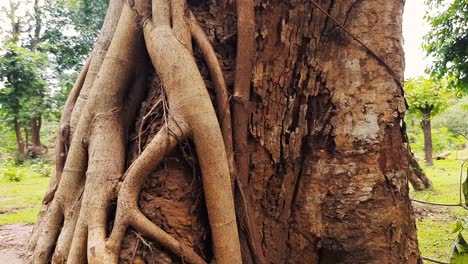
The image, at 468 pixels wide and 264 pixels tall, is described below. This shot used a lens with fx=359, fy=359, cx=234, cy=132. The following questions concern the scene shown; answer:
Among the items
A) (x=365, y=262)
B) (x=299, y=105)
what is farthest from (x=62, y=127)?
(x=365, y=262)

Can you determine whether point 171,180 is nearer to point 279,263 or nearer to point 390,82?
point 279,263

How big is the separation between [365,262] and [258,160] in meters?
0.78

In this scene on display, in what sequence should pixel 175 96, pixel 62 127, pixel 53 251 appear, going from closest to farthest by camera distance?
pixel 175 96, pixel 53 251, pixel 62 127

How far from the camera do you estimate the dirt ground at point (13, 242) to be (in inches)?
165

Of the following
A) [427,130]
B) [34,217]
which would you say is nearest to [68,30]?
[34,217]

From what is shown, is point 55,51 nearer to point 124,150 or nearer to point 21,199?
point 21,199

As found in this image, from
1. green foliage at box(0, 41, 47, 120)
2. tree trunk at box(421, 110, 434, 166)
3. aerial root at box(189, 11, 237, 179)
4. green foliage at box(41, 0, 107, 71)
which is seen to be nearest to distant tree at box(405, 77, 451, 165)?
tree trunk at box(421, 110, 434, 166)

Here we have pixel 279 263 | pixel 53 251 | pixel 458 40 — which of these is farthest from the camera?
pixel 458 40

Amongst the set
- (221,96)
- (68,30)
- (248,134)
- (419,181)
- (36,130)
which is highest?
(68,30)

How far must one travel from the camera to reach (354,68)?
1.94m

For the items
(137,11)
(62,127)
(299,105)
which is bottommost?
(62,127)

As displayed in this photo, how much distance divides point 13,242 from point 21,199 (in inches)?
127

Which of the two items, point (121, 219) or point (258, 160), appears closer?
point (121, 219)

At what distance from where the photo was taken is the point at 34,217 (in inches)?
234
